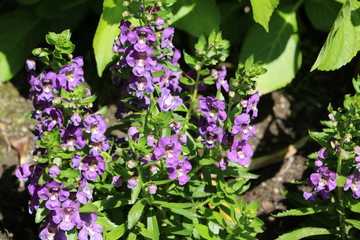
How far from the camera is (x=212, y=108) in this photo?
2.82 m

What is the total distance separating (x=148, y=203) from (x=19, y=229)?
904mm

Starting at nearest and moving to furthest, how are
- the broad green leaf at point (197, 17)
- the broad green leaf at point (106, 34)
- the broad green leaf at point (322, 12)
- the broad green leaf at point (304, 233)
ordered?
the broad green leaf at point (304, 233) → the broad green leaf at point (106, 34) → the broad green leaf at point (197, 17) → the broad green leaf at point (322, 12)

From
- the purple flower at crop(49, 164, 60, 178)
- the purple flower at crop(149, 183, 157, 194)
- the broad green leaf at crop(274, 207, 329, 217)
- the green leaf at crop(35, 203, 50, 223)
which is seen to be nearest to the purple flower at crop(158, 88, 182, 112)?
the purple flower at crop(149, 183, 157, 194)

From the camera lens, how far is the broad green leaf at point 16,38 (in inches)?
163

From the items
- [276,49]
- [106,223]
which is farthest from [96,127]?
[276,49]

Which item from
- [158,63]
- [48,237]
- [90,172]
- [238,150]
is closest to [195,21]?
[158,63]

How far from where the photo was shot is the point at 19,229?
11.3 ft

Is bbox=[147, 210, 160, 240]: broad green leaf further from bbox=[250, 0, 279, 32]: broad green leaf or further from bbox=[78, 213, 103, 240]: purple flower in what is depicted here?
bbox=[250, 0, 279, 32]: broad green leaf

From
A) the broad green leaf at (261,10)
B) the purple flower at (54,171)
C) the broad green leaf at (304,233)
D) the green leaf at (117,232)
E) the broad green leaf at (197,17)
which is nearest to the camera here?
the purple flower at (54,171)

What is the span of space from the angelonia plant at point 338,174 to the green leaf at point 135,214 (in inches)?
29.1

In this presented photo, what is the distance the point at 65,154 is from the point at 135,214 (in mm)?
443

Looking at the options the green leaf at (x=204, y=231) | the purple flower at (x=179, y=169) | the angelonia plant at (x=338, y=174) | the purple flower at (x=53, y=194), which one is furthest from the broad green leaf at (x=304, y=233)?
the purple flower at (x=53, y=194)

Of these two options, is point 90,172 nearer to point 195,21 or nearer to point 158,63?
point 158,63

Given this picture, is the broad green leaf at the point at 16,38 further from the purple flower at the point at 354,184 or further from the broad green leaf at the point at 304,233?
the purple flower at the point at 354,184
